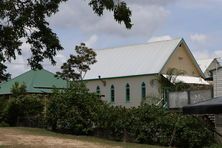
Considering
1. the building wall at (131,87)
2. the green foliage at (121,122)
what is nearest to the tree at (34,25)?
the green foliage at (121,122)

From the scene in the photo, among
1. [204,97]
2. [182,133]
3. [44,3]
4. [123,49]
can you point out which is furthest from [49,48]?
[123,49]

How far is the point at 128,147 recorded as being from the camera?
24.8m

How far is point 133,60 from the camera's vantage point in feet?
177

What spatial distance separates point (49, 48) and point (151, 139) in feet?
46.2

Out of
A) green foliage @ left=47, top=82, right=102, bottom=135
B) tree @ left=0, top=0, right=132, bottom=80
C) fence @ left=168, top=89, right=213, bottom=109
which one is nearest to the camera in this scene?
tree @ left=0, top=0, right=132, bottom=80

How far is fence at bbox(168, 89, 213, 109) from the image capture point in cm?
2871

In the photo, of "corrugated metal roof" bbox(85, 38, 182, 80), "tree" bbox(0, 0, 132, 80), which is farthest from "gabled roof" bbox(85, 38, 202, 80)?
"tree" bbox(0, 0, 132, 80)

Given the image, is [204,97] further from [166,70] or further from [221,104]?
[166,70]

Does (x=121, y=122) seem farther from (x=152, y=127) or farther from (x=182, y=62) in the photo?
(x=182, y=62)

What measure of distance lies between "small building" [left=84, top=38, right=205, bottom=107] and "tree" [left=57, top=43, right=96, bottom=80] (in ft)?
7.02

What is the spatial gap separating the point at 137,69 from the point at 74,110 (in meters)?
19.3

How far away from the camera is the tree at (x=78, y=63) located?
5403cm

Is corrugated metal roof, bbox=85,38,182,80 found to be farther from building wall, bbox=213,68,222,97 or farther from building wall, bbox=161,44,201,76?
building wall, bbox=213,68,222,97

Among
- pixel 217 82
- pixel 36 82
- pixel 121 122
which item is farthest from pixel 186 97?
pixel 36 82
